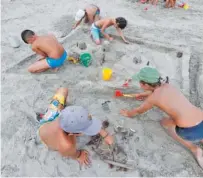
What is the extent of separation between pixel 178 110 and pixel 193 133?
1.11ft

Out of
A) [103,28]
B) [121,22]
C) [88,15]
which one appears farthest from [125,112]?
[88,15]

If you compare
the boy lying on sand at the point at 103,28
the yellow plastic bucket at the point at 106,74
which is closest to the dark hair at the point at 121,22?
the boy lying on sand at the point at 103,28

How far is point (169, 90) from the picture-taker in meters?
3.41

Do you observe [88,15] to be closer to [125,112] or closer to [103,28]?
[103,28]

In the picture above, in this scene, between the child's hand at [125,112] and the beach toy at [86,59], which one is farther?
the beach toy at [86,59]

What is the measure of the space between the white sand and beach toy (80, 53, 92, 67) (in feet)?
0.36

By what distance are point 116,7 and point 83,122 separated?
488cm

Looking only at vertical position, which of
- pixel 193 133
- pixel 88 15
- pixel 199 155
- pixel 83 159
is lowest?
pixel 83 159

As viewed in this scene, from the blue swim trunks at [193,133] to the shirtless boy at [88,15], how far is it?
11.8ft

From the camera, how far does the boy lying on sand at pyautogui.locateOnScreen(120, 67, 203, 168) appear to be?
3.32 m

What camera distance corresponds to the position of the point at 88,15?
6.14m

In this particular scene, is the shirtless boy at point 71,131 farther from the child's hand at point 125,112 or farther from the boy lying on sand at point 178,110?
the boy lying on sand at point 178,110

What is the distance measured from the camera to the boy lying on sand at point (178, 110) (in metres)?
3.32

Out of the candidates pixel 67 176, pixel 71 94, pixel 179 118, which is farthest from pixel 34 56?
pixel 179 118
